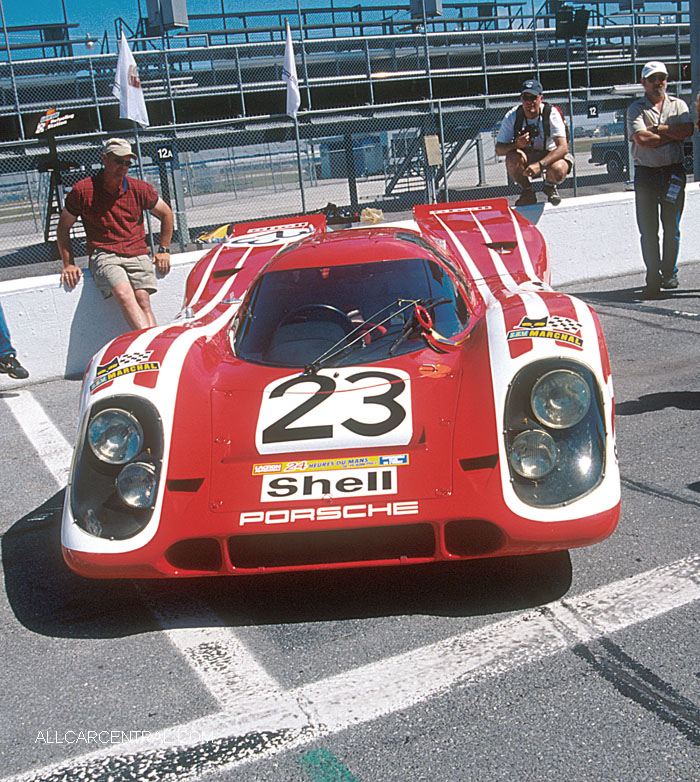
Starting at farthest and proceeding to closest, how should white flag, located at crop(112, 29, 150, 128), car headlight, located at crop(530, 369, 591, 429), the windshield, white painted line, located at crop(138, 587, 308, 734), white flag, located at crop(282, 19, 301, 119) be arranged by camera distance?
white flag, located at crop(282, 19, 301, 119) → white flag, located at crop(112, 29, 150, 128) → the windshield → car headlight, located at crop(530, 369, 591, 429) → white painted line, located at crop(138, 587, 308, 734)

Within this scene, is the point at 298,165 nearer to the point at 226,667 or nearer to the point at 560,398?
the point at 560,398

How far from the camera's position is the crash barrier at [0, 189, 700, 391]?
6797 millimetres

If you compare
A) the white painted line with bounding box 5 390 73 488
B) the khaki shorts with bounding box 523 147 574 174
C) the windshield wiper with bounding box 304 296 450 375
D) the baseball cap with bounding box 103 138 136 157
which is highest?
the baseball cap with bounding box 103 138 136 157

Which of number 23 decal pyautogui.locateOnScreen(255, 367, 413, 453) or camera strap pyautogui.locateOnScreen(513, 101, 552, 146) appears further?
camera strap pyautogui.locateOnScreen(513, 101, 552, 146)

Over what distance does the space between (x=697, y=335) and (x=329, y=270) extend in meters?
3.24

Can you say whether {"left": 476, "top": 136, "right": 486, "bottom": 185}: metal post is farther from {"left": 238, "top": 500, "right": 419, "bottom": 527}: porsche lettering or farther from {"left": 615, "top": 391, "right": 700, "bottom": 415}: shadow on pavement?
{"left": 238, "top": 500, "right": 419, "bottom": 527}: porsche lettering

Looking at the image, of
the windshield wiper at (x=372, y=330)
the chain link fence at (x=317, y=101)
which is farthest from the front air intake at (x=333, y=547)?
the chain link fence at (x=317, y=101)

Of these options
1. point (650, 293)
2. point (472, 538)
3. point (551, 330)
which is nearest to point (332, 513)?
point (472, 538)

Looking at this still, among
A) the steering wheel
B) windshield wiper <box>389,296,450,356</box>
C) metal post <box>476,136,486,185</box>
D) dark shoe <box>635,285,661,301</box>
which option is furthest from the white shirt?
metal post <box>476,136,486,185</box>

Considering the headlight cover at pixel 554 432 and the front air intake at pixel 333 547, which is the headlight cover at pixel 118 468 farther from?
the headlight cover at pixel 554 432

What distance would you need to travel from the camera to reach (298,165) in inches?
469

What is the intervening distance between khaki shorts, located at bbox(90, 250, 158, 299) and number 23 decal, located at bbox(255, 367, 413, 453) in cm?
365

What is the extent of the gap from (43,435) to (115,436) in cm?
249

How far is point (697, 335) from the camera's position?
6.16 meters
